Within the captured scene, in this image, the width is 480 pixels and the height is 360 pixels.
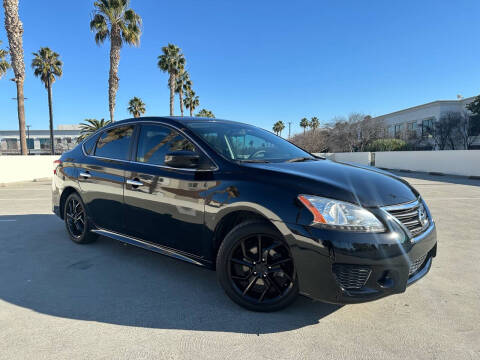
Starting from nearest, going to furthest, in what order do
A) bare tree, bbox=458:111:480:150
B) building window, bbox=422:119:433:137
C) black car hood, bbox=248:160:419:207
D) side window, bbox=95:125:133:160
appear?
1. black car hood, bbox=248:160:419:207
2. side window, bbox=95:125:133:160
3. bare tree, bbox=458:111:480:150
4. building window, bbox=422:119:433:137

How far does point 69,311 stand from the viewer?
2674 millimetres

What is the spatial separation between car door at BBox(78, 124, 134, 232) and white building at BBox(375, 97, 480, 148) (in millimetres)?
50327

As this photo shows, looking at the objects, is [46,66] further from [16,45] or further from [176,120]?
[176,120]

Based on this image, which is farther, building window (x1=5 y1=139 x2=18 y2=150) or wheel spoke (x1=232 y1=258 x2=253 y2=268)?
building window (x1=5 y1=139 x2=18 y2=150)

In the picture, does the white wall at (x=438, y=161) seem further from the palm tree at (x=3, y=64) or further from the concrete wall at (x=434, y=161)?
the palm tree at (x=3, y=64)

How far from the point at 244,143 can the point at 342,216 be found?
145 centimetres

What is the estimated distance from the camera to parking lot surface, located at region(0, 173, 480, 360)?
7.13 ft

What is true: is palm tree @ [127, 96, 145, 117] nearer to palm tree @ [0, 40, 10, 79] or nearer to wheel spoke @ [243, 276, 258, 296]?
palm tree @ [0, 40, 10, 79]

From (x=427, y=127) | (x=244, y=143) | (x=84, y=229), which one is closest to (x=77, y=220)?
(x=84, y=229)

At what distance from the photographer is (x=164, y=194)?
3115 mm

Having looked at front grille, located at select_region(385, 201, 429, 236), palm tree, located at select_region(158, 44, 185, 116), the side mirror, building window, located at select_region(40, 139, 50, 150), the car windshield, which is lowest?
front grille, located at select_region(385, 201, 429, 236)

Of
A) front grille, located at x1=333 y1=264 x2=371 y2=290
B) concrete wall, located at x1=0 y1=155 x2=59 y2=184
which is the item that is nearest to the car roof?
front grille, located at x1=333 y1=264 x2=371 y2=290

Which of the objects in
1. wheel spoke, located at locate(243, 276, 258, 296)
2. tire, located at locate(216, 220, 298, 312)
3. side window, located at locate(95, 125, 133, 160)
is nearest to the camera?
tire, located at locate(216, 220, 298, 312)

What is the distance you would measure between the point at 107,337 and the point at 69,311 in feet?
1.91
